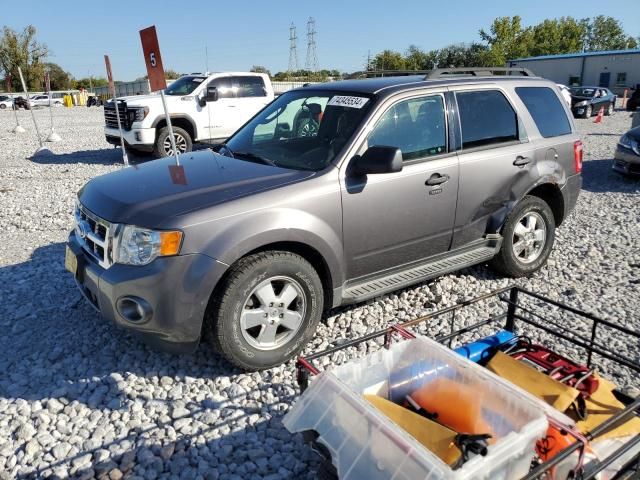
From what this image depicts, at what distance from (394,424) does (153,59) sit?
436 cm

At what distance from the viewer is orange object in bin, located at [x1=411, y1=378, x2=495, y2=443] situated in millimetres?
2182

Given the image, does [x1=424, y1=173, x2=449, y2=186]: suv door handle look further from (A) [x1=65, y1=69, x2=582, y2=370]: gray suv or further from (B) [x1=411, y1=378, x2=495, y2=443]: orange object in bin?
(B) [x1=411, y1=378, x2=495, y2=443]: orange object in bin

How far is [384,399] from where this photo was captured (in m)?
2.27

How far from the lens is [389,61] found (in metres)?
70.4

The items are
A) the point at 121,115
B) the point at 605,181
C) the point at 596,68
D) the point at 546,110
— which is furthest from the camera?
the point at 596,68

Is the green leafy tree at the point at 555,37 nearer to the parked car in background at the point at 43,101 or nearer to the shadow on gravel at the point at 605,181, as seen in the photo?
the parked car in background at the point at 43,101

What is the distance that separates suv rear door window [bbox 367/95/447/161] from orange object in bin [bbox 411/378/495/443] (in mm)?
1928

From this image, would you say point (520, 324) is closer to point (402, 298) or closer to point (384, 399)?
point (402, 298)

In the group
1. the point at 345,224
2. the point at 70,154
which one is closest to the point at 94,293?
the point at 345,224


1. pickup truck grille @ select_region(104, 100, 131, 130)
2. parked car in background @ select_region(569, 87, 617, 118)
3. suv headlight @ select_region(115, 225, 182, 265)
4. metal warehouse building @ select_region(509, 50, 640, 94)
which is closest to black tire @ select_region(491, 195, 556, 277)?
suv headlight @ select_region(115, 225, 182, 265)

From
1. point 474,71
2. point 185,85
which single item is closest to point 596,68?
point 185,85

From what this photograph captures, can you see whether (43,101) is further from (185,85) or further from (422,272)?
(422,272)

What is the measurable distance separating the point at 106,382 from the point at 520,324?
3046mm

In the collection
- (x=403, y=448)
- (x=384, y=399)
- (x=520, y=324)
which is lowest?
(x=520, y=324)
